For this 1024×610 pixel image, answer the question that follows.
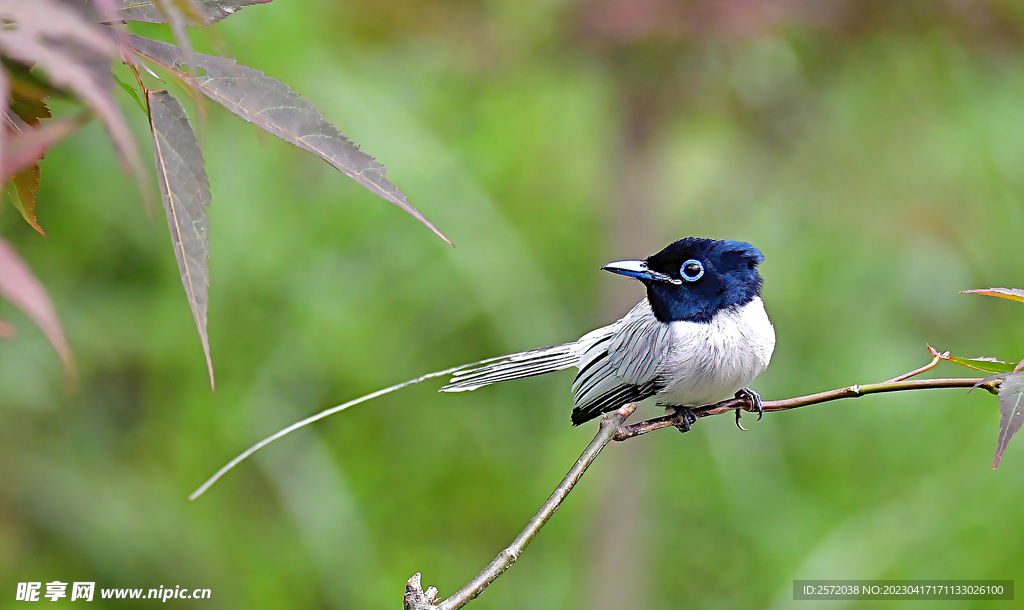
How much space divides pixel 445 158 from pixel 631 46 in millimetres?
1111

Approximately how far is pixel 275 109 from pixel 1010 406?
924 millimetres

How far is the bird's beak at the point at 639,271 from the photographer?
1.30 meters

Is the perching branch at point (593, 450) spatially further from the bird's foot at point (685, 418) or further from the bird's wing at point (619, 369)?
the bird's wing at point (619, 369)

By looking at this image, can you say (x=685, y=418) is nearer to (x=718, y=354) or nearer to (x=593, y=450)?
(x=718, y=354)

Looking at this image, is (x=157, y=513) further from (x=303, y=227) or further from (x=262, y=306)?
(x=303, y=227)

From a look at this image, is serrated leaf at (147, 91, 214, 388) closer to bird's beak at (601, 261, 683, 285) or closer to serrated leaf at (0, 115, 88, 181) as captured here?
serrated leaf at (0, 115, 88, 181)

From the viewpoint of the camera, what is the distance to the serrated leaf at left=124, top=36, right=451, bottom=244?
33.2 inches

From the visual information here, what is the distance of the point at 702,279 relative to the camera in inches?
59.0

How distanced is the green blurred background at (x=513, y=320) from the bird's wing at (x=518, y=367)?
4.96ft

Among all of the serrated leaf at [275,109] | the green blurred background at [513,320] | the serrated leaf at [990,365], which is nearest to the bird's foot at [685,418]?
the serrated leaf at [990,365]

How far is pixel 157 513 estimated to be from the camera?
3131 mm

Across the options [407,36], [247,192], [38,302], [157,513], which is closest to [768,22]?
[407,36]

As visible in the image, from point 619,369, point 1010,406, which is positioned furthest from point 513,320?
point 1010,406

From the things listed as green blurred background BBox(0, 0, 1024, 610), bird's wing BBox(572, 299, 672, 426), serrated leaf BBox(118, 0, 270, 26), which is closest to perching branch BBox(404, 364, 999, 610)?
bird's wing BBox(572, 299, 672, 426)
